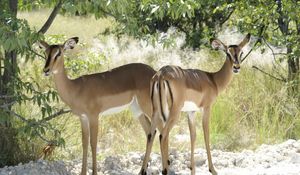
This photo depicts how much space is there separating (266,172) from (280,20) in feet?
14.1

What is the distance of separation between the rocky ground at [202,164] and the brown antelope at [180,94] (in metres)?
0.51

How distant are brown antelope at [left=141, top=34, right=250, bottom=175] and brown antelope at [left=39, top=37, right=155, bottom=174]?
504mm

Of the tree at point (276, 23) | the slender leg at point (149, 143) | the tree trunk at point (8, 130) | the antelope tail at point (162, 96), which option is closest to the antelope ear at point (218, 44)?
the antelope tail at point (162, 96)

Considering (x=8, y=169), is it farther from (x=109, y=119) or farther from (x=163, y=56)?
(x=163, y=56)

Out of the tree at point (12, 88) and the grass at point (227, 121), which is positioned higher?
the tree at point (12, 88)

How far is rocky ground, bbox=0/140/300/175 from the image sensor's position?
7.24 metres

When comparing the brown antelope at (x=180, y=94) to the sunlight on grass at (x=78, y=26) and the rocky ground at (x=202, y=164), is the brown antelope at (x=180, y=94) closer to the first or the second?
the rocky ground at (x=202, y=164)

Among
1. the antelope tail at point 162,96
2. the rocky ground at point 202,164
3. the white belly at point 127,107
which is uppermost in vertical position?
the antelope tail at point 162,96

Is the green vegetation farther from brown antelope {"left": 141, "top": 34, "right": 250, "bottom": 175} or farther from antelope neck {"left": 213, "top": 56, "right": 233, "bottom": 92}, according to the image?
antelope neck {"left": 213, "top": 56, "right": 233, "bottom": 92}

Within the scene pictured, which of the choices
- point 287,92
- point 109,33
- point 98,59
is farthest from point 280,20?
point 109,33

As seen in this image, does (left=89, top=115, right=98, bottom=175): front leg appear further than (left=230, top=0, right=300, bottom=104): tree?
No

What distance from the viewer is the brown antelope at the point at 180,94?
6.91 metres

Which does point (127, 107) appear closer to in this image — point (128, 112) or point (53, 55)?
point (53, 55)

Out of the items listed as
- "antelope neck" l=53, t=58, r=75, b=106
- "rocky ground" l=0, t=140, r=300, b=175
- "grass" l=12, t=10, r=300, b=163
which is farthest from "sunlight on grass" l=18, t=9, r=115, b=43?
"antelope neck" l=53, t=58, r=75, b=106
